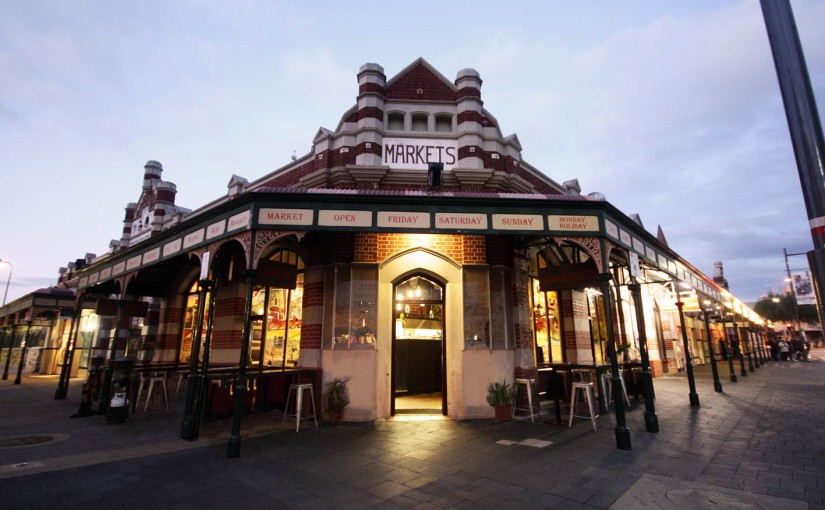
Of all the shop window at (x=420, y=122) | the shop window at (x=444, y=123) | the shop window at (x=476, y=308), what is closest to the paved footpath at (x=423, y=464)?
the shop window at (x=476, y=308)

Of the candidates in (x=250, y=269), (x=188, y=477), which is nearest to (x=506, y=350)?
(x=250, y=269)

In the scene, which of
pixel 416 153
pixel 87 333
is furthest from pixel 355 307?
pixel 87 333

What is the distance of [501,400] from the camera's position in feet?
27.9

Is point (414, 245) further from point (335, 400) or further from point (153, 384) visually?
point (153, 384)

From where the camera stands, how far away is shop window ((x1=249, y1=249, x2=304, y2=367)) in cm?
1032

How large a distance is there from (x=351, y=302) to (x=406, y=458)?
4028 millimetres

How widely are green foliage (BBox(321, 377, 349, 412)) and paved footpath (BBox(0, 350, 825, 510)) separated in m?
0.46

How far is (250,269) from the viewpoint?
6.62 m

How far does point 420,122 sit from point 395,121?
756 mm

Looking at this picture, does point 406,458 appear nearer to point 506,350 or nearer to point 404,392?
point 506,350

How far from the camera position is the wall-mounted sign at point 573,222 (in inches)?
284

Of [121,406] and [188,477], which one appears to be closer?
[188,477]

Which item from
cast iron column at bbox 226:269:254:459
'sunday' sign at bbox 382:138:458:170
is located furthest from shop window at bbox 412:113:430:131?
cast iron column at bbox 226:269:254:459

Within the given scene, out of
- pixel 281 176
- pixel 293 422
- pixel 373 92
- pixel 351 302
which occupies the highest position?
pixel 373 92
